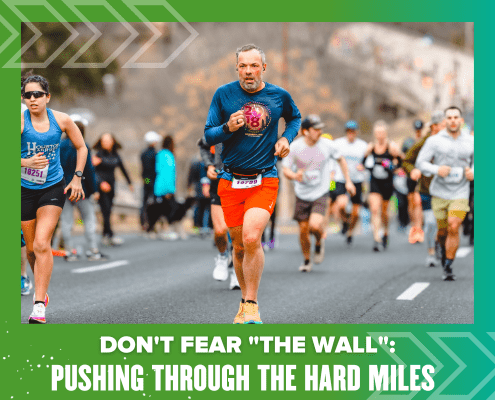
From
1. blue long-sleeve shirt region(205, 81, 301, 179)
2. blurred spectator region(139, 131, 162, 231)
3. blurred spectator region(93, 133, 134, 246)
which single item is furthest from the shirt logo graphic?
blurred spectator region(139, 131, 162, 231)

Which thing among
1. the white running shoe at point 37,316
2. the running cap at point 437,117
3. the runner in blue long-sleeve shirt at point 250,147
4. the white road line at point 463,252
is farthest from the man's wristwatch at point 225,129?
the white road line at point 463,252

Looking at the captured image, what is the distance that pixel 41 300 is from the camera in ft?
21.1

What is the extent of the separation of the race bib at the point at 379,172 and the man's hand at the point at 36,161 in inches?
329

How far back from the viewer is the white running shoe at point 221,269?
354 inches

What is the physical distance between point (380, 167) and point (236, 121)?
28.0 feet

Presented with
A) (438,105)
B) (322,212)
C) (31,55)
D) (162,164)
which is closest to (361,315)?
(322,212)

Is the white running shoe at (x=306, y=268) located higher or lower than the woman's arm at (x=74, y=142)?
lower

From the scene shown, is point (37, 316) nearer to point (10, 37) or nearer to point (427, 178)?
point (10, 37)

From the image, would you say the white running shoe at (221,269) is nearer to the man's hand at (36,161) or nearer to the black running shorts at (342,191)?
the man's hand at (36,161)

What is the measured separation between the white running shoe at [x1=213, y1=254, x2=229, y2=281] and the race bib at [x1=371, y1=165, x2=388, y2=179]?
17.6 ft

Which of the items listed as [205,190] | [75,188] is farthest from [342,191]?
[75,188]

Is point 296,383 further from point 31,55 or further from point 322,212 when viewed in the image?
point 31,55

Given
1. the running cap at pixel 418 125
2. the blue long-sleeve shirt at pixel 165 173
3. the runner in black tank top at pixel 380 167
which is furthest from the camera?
the blue long-sleeve shirt at pixel 165 173

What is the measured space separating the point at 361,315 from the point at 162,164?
9.09 meters
